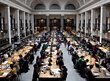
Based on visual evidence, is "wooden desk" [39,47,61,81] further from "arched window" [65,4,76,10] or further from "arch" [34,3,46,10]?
"arched window" [65,4,76,10]

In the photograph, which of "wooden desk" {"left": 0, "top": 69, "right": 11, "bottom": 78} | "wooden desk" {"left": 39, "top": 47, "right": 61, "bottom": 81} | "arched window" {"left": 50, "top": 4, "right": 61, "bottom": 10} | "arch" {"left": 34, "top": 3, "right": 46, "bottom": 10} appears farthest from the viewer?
"arched window" {"left": 50, "top": 4, "right": 61, "bottom": 10}

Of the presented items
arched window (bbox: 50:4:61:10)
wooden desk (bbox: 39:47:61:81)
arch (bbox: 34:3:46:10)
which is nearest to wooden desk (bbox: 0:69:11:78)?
wooden desk (bbox: 39:47:61:81)

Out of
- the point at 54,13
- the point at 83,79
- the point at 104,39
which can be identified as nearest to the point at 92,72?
the point at 83,79

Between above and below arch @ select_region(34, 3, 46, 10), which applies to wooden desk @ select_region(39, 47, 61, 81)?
below

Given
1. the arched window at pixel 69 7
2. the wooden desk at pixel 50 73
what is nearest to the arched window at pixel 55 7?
the arched window at pixel 69 7

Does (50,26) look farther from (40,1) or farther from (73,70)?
(73,70)

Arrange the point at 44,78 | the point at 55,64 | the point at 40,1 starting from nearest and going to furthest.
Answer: the point at 44,78 → the point at 55,64 → the point at 40,1

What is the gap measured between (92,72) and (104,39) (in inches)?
500

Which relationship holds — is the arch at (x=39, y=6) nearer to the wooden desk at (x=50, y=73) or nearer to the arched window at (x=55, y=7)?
the arched window at (x=55, y=7)

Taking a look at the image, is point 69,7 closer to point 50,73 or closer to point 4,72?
point 4,72

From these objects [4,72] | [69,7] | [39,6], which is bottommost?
[4,72]

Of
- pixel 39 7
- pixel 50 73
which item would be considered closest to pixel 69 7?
pixel 39 7

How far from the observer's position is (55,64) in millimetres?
12117

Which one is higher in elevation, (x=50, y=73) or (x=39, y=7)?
(x=39, y=7)
